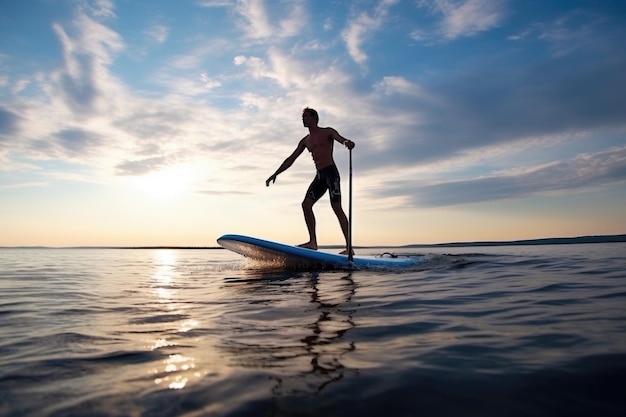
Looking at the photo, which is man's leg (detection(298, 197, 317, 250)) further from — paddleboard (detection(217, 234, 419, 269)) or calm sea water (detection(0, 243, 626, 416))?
calm sea water (detection(0, 243, 626, 416))

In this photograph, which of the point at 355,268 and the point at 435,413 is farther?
the point at 355,268

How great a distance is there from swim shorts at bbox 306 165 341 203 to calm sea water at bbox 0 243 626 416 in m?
4.80

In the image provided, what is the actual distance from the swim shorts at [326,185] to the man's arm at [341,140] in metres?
0.66

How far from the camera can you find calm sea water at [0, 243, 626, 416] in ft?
4.61

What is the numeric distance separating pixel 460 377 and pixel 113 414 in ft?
4.21

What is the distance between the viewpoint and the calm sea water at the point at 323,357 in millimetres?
1404

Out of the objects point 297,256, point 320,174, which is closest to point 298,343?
point 297,256

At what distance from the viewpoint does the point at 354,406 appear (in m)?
1.37

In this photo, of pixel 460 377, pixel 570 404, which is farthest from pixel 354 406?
pixel 570 404

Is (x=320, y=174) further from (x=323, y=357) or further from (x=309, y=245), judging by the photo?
(x=323, y=357)

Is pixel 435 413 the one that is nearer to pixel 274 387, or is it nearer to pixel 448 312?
pixel 274 387

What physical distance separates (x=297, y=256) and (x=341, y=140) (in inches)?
96.2

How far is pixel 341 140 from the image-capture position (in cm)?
802

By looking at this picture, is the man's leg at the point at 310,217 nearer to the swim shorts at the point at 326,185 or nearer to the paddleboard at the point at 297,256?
the swim shorts at the point at 326,185
